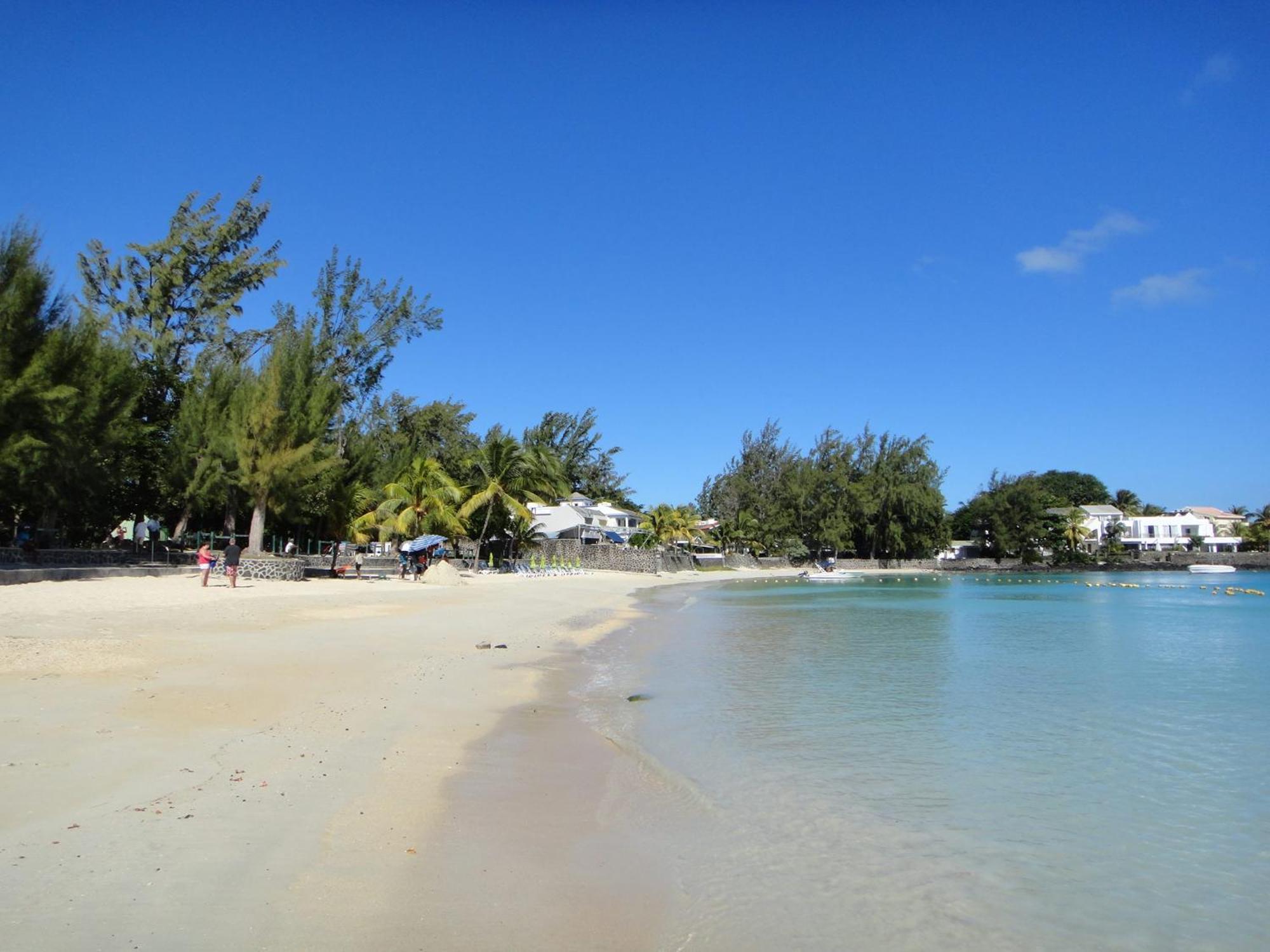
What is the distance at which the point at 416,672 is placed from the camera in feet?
37.5

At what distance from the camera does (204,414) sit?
3131cm

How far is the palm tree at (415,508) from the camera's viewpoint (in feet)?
123

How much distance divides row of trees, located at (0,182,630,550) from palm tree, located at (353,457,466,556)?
0.36 ft

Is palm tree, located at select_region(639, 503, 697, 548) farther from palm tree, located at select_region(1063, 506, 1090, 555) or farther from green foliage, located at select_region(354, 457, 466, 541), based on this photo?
palm tree, located at select_region(1063, 506, 1090, 555)

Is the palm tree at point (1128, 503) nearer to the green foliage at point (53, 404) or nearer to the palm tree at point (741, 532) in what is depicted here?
the palm tree at point (741, 532)

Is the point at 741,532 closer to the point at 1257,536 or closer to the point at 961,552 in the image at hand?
the point at 961,552

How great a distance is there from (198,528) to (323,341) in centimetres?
1235

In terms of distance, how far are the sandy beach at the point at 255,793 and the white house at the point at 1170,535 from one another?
123678 millimetres

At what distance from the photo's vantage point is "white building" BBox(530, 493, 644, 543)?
203 feet

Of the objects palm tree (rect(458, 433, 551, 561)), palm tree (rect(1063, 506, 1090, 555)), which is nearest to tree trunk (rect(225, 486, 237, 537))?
palm tree (rect(458, 433, 551, 561))

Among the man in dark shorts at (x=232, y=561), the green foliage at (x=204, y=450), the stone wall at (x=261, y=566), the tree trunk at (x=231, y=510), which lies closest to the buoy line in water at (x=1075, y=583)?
the tree trunk at (x=231, y=510)

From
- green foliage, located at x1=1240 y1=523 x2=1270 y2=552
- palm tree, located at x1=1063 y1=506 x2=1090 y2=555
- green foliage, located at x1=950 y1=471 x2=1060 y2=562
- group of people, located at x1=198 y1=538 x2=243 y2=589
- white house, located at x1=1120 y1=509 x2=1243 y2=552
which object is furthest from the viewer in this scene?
white house, located at x1=1120 y1=509 x2=1243 y2=552

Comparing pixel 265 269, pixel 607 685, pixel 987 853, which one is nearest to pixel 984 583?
pixel 265 269

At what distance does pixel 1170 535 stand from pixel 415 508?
374 ft
